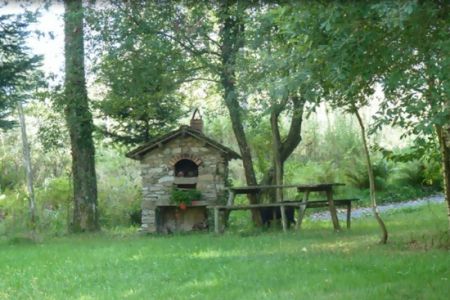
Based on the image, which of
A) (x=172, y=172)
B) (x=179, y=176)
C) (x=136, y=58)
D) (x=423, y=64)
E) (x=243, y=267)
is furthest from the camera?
(x=179, y=176)

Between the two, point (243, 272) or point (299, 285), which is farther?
point (243, 272)

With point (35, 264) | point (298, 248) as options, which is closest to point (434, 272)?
point (298, 248)

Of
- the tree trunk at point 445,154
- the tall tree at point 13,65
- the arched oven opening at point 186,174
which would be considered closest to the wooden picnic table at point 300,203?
the arched oven opening at point 186,174

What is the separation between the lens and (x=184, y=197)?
15.4 metres

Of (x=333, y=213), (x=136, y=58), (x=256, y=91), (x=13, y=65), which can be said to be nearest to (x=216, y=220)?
(x=333, y=213)

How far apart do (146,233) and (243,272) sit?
25.7 ft

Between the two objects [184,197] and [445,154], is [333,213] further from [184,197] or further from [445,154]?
[445,154]

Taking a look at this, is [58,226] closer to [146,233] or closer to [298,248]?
[146,233]

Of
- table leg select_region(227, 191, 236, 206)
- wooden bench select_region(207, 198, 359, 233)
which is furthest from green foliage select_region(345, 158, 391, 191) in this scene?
table leg select_region(227, 191, 236, 206)

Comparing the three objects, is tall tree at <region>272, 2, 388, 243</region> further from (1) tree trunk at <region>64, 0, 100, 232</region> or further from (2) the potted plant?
(1) tree trunk at <region>64, 0, 100, 232</region>

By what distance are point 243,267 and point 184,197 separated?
692 cm

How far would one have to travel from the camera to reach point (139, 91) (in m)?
15.0

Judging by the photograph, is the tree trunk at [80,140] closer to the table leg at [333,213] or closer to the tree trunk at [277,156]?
the tree trunk at [277,156]

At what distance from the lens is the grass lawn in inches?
274
